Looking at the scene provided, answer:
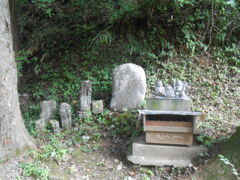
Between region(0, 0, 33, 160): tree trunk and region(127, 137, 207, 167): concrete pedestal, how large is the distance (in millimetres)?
1542

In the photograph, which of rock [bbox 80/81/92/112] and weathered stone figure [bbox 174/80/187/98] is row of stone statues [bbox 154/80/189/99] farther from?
rock [bbox 80/81/92/112]

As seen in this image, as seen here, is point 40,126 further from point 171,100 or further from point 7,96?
point 171,100

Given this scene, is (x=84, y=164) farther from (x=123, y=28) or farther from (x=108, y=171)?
(x=123, y=28)

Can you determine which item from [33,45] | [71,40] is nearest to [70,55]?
[71,40]

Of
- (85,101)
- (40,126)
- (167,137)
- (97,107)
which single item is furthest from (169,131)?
(40,126)

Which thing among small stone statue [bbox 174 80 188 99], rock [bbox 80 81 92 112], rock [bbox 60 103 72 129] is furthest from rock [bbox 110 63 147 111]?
small stone statue [bbox 174 80 188 99]

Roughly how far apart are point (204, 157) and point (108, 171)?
1.28m

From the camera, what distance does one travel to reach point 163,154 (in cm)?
316

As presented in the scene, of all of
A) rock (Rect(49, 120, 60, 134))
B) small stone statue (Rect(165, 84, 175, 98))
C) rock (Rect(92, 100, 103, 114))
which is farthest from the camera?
rock (Rect(92, 100, 103, 114))

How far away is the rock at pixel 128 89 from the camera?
4590mm

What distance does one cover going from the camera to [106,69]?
5.61m

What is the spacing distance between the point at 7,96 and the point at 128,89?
227 cm

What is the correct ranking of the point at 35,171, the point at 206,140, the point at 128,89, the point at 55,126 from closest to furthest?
the point at 35,171 → the point at 206,140 → the point at 55,126 → the point at 128,89

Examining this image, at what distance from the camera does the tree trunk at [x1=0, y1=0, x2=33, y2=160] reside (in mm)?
2943
